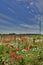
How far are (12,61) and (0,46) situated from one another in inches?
77.7

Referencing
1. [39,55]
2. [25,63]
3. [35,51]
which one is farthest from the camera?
[35,51]

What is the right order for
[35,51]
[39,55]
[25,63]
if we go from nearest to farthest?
[25,63] → [39,55] → [35,51]

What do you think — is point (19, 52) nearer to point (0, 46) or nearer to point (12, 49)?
point (12, 49)

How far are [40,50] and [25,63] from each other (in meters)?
1.68

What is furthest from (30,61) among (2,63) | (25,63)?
(2,63)

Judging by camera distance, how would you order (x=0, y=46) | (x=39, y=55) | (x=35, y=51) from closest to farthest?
(x=39, y=55)
(x=35, y=51)
(x=0, y=46)

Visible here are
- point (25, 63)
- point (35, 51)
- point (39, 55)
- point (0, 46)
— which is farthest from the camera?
point (0, 46)

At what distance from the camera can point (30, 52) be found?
34.5ft

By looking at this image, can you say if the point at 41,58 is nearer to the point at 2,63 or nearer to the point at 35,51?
the point at 35,51

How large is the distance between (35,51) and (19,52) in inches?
25.9

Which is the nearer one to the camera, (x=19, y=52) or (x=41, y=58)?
(x=41, y=58)

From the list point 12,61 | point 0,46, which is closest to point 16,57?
point 12,61

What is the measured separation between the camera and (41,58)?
9.98m

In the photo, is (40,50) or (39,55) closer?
(39,55)
